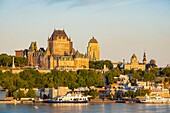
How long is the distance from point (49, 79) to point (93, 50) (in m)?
26.9

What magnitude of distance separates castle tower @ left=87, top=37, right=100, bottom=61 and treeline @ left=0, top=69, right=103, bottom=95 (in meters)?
19.9

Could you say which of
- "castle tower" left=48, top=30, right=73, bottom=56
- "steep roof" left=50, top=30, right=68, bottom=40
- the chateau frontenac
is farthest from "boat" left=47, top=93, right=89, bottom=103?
"steep roof" left=50, top=30, right=68, bottom=40

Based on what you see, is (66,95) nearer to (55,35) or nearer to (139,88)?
(139,88)

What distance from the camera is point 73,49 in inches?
4107

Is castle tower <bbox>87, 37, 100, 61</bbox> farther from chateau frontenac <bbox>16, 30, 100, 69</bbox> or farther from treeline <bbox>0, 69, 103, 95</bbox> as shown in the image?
treeline <bbox>0, 69, 103, 95</bbox>

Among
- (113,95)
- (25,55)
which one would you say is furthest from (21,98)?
(25,55)

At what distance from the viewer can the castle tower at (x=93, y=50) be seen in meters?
111

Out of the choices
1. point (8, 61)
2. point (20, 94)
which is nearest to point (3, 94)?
point (20, 94)

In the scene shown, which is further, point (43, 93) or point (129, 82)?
point (129, 82)

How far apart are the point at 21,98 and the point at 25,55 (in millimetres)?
26799

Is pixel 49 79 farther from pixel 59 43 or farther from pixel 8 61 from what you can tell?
pixel 59 43

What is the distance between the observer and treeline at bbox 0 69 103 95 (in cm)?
8144

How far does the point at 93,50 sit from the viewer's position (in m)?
111

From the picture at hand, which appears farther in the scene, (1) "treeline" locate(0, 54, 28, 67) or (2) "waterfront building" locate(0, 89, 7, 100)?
(1) "treeline" locate(0, 54, 28, 67)
